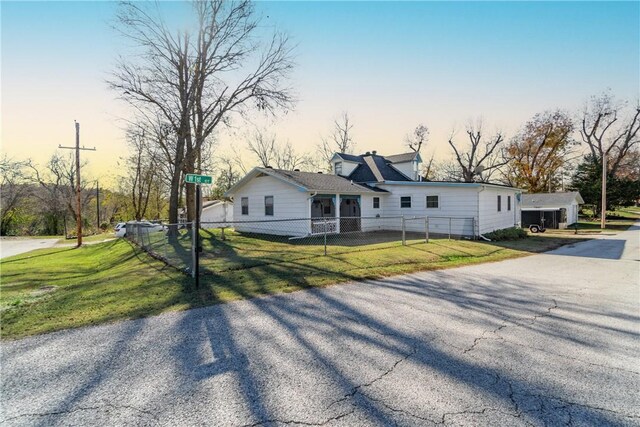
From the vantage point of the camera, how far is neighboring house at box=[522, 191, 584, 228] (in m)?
25.7

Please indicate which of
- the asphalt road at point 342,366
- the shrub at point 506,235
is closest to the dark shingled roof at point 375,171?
the shrub at point 506,235

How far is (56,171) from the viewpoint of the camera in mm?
38125

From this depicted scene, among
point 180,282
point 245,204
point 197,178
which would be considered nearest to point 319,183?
point 245,204

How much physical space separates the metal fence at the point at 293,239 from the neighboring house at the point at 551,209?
13620 millimetres

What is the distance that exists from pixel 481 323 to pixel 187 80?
19445 mm

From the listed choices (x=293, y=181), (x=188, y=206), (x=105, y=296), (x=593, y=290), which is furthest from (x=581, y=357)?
(x=188, y=206)

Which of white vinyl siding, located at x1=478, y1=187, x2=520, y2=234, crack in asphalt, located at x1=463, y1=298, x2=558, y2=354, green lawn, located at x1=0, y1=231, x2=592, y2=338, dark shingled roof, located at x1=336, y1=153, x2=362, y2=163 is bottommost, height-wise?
crack in asphalt, located at x1=463, y1=298, x2=558, y2=354

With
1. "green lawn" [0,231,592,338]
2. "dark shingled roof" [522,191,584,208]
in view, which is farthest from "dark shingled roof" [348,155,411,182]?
"dark shingled roof" [522,191,584,208]

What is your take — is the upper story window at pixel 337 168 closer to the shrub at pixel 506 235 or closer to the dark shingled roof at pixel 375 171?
the dark shingled roof at pixel 375 171

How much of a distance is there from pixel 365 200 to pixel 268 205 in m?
5.72

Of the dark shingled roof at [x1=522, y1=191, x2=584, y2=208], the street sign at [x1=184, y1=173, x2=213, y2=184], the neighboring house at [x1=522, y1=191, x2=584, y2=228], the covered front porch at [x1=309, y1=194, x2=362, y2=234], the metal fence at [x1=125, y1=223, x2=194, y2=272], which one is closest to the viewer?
the street sign at [x1=184, y1=173, x2=213, y2=184]

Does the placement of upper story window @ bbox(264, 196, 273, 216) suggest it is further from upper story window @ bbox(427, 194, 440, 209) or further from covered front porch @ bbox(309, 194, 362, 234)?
upper story window @ bbox(427, 194, 440, 209)

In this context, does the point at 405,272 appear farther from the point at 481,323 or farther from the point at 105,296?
the point at 105,296

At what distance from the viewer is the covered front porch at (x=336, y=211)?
1679 centimetres
